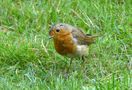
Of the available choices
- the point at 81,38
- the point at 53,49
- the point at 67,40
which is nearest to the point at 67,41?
the point at 67,40

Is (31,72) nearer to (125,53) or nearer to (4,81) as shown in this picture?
(4,81)

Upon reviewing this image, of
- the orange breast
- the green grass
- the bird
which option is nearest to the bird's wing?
the bird

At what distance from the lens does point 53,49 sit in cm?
684

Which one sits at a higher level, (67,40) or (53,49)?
(67,40)

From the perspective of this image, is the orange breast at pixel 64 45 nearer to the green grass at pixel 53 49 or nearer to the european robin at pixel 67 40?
the european robin at pixel 67 40

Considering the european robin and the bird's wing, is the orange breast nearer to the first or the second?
the european robin

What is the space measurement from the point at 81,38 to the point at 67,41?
26 centimetres

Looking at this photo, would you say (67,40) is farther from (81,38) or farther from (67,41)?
(81,38)

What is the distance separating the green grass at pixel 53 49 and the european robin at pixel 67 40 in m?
0.22

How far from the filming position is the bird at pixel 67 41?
6289mm

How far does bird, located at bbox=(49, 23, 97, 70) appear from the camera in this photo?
6.29 metres

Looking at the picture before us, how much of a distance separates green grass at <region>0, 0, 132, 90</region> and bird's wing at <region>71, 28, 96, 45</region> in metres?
0.24

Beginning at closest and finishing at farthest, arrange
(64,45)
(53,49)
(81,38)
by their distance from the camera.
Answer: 1. (64,45)
2. (81,38)
3. (53,49)

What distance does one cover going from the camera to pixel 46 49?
22.5 ft
